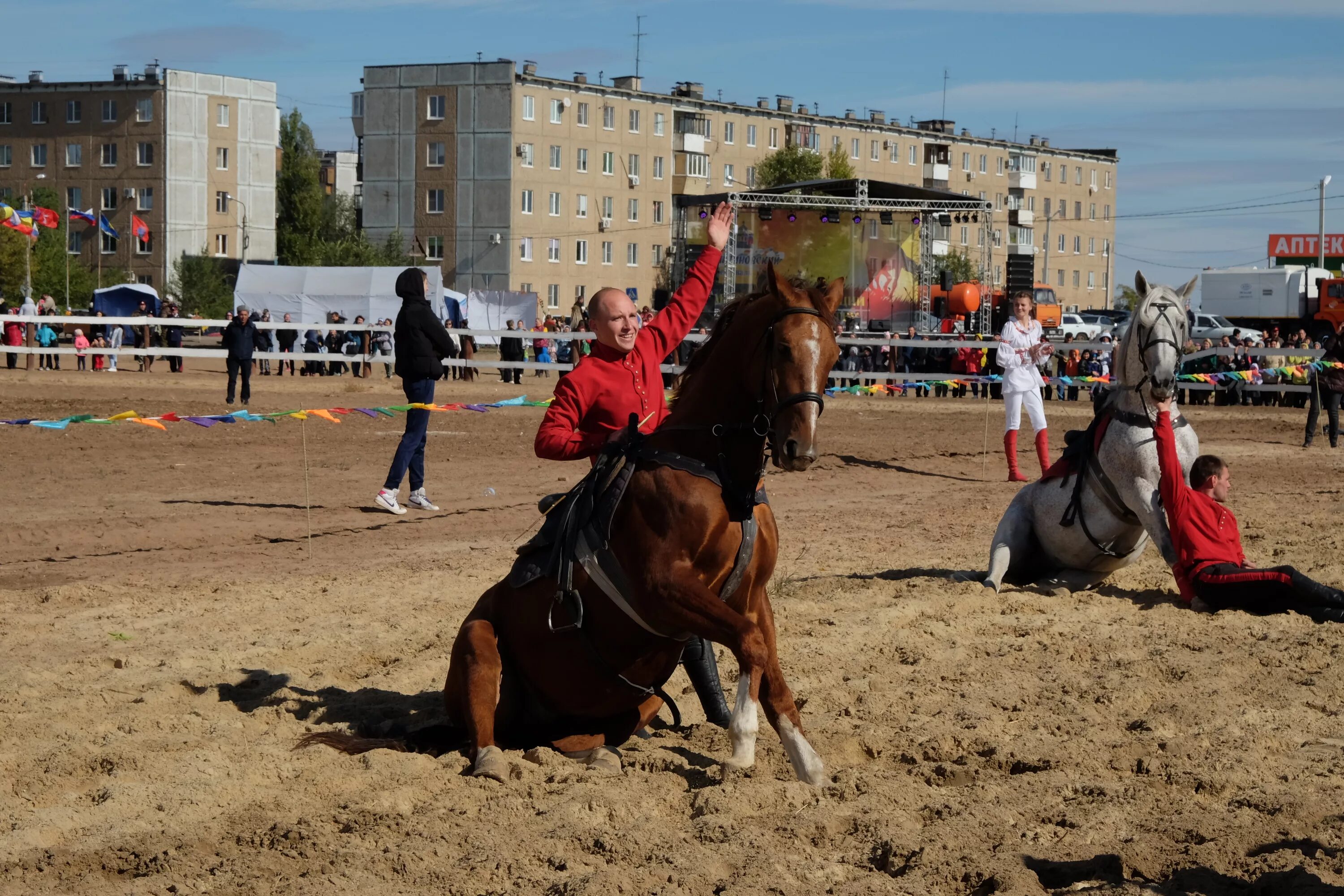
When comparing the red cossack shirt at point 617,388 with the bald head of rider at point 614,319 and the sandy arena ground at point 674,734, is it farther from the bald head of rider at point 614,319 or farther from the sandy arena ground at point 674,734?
the sandy arena ground at point 674,734

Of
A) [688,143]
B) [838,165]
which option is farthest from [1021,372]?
[688,143]

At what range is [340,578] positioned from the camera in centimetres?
966

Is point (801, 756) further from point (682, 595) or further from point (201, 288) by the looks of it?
point (201, 288)

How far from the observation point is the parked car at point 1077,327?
1841 inches

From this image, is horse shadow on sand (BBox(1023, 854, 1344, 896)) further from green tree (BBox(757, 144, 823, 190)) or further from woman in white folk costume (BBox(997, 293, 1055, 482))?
green tree (BBox(757, 144, 823, 190))

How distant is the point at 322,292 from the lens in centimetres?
3988

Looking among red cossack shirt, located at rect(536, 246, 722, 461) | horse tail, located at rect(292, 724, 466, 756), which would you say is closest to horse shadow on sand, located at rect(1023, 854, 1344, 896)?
red cossack shirt, located at rect(536, 246, 722, 461)

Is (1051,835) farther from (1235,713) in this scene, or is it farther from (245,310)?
(245,310)

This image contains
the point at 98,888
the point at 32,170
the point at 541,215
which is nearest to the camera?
the point at 98,888

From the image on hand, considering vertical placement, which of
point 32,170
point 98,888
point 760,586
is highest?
point 32,170

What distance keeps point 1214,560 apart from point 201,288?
7385 cm

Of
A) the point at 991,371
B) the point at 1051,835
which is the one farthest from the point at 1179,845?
the point at 991,371

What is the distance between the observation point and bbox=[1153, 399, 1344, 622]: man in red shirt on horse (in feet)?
26.2

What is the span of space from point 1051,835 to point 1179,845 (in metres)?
0.39
